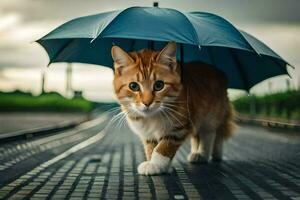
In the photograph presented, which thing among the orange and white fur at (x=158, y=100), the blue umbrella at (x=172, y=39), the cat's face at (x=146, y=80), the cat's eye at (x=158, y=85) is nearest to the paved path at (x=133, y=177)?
the orange and white fur at (x=158, y=100)

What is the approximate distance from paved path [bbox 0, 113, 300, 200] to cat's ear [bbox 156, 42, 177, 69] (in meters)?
1.58

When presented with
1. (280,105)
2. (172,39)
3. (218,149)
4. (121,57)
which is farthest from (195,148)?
(280,105)

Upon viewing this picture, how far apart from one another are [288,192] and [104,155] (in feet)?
18.9

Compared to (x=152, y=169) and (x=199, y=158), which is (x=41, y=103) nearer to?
(x=199, y=158)

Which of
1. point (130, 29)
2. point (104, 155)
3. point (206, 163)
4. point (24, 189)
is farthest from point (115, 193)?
point (104, 155)

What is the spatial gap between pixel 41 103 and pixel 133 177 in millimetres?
45640

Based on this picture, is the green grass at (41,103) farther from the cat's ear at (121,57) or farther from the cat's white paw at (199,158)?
the cat's ear at (121,57)

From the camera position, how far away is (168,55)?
7.97 meters

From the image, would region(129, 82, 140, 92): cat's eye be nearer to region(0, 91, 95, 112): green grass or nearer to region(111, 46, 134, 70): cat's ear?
region(111, 46, 134, 70): cat's ear

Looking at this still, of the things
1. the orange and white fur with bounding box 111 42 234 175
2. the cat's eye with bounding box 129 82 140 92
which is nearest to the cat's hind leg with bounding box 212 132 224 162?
the orange and white fur with bounding box 111 42 234 175

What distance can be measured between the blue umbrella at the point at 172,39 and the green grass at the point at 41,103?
38.2 m

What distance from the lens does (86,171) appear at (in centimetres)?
920

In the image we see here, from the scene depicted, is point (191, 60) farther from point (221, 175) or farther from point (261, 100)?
point (261, 100)

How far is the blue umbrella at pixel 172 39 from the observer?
7.47 m
